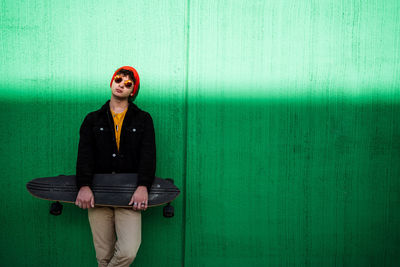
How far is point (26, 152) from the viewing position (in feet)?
8.00

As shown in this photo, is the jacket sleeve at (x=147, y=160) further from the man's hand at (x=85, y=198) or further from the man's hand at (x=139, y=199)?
the man's hand at (x=85, y=198)

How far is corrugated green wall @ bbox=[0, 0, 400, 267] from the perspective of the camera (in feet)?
7.88

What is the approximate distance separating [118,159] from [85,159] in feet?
0.77

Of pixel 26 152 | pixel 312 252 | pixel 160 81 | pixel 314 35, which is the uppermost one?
pixel 314 35

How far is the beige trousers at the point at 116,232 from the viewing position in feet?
6.28

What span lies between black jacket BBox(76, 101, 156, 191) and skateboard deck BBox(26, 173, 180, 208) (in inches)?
2.7

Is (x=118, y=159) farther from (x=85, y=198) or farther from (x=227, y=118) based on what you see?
(x=227, y=118)

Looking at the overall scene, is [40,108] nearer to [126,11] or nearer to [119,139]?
[119,139]

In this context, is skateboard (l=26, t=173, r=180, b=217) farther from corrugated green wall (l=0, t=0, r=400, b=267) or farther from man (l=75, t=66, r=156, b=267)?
corrugated green wall (l=0, t=0, r=400, b=267)

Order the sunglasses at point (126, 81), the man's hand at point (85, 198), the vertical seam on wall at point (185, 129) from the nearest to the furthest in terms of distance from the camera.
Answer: the man's hand at point (85, 198) < the sunglasses at point (126, 81) < the vertical seam on wall at point (185, 129)

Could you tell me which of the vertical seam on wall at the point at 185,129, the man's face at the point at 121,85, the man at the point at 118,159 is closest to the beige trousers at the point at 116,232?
the man at the point at 118,159

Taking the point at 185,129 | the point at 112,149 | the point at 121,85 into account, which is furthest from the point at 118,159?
the point at 185,129

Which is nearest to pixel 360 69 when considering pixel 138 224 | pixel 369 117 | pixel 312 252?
pixel 369 117

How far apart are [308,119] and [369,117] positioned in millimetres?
589
